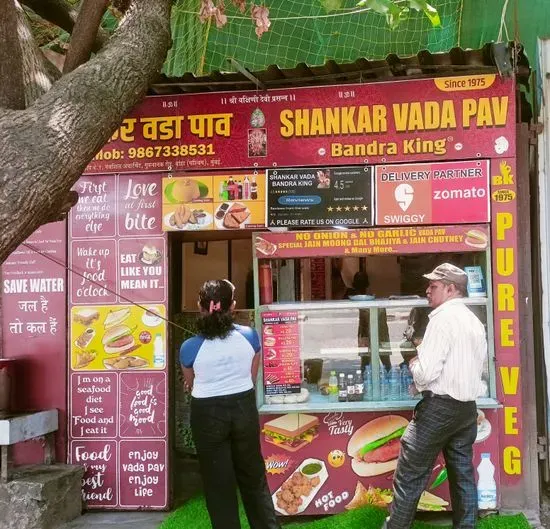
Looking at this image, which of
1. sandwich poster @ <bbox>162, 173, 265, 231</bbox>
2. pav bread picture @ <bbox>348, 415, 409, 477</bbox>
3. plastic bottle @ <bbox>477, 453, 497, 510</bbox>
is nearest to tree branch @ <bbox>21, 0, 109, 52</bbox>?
sandwich poster @ <bbox>162, 173, 265, 231</bbox>

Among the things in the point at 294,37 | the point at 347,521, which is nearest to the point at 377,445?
the point at 347,521

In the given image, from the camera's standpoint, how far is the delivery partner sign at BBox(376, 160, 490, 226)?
16.3 ft

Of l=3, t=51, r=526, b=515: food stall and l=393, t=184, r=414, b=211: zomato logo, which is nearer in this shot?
l=3, t=51, r=526, b=515: food stall

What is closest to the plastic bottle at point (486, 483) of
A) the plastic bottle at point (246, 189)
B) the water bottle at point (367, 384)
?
the water bottle at point (367, 384)

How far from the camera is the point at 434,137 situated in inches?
199

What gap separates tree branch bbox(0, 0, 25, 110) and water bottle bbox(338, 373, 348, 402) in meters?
3.01

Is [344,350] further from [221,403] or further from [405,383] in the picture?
[221,403]

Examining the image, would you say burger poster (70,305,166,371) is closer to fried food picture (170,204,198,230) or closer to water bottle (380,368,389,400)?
fried food picture (170,204,198,230)

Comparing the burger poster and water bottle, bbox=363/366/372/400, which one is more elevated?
the burger poster

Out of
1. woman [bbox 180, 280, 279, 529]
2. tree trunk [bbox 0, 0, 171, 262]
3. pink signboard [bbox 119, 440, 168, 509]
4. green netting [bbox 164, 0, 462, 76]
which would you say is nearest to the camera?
tree trunk [bbox 0, 0, 171, 262]

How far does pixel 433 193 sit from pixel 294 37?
2.34 m

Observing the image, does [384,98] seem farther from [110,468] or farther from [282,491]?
[110,468]

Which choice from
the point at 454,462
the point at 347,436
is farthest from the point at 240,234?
the point at 454,462

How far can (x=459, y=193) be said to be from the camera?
4.98 metres
